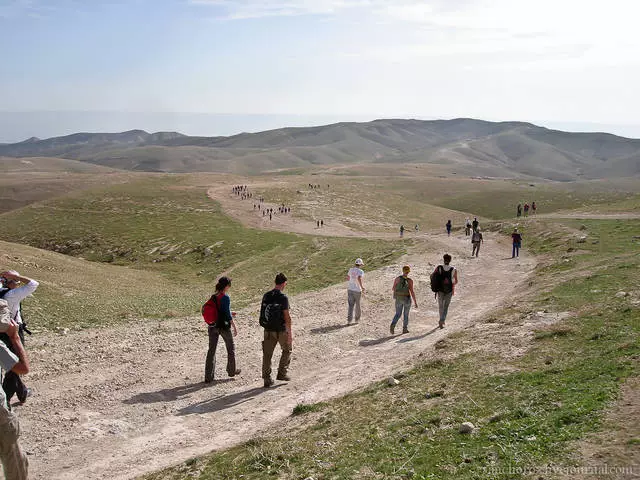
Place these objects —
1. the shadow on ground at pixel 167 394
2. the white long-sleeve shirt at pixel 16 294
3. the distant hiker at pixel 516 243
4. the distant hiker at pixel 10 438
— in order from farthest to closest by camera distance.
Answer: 1. the distant hiker at pixel 516 243
2. the shadow on ground at pixel 167 394
3. the white long-sleeve shirt at pixel 16 294
4. the distant hiker at pixel 10 438

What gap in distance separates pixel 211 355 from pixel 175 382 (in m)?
1.31

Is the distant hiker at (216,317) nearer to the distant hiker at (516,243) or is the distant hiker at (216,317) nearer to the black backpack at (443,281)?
the black backpack at (443,281)

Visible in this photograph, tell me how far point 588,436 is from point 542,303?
36.4ft

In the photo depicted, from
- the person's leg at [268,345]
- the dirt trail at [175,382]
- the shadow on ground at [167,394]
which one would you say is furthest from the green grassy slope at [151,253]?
the person's leg at [268,345]

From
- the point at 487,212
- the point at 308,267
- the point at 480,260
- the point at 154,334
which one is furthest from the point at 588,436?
the point at 487,212

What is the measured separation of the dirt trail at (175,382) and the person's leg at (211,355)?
328 millimetres

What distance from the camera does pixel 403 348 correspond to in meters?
16.6

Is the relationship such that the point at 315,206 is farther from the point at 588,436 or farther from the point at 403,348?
the point at 588,436

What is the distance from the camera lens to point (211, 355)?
14.1 metres

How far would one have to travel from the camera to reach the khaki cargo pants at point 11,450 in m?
7.44

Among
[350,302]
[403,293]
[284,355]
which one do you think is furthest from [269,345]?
[350,302]

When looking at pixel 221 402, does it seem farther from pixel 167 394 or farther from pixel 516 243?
pixel 516 243

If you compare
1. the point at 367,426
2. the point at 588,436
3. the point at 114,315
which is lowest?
the point at 114,315

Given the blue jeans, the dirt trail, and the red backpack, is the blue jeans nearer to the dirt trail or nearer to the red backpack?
the dirt trail
